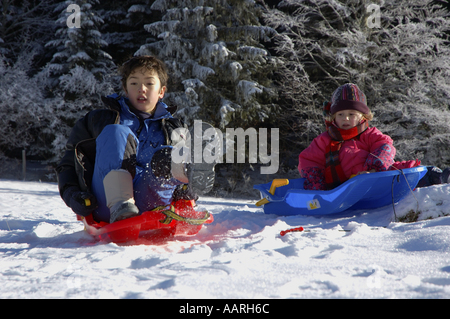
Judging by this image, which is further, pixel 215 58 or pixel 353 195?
pixel 215 58

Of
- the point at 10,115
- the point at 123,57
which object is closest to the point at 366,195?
the point at 123,57

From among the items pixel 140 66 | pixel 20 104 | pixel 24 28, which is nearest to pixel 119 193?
pixel 140 66

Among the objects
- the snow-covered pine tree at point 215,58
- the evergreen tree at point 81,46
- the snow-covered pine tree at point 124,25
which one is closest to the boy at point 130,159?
the snow-covered pine tree at point 215,58

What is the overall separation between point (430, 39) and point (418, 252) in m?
6.96

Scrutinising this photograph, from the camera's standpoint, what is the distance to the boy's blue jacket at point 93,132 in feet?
5.97

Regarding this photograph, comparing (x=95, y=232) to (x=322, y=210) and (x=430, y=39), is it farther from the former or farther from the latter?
(x=430, y=39)

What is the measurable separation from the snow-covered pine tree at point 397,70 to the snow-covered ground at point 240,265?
226 inches

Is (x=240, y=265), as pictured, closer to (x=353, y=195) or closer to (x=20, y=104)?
(x=353, y=195)

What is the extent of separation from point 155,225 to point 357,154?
5.40 ft

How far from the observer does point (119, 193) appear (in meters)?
1.59

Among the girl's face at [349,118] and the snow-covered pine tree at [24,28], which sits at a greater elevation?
the snow-covered pine tree at [24,28]

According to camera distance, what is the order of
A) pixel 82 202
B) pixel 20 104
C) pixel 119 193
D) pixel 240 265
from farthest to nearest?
pixel 20 104 < pixel 82 202 < pixel 119 193 < pixel 240 265

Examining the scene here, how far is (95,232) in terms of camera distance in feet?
5.77

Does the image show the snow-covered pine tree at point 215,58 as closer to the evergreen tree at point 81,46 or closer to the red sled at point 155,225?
the evergreen tree at point 81,46
